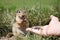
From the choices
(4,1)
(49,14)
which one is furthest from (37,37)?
(4,1)

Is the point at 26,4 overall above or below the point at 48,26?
above

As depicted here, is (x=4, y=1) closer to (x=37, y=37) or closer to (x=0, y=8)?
(x=0, y=8)

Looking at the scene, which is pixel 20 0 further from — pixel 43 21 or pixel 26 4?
pixel 43 21

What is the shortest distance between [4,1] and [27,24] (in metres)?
0.35

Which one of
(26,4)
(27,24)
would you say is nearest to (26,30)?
(27,24)

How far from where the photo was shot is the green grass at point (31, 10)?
11.3 feet

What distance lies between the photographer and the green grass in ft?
11.3

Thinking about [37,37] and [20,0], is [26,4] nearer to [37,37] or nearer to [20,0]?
[20,0]

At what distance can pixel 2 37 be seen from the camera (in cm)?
339

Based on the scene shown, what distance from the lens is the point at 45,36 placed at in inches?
132

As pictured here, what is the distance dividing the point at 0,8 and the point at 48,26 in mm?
542

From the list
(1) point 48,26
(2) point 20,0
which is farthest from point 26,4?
(1) point 48,26

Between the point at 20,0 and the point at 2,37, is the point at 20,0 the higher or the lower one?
the higher one

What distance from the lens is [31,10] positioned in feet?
11.3
